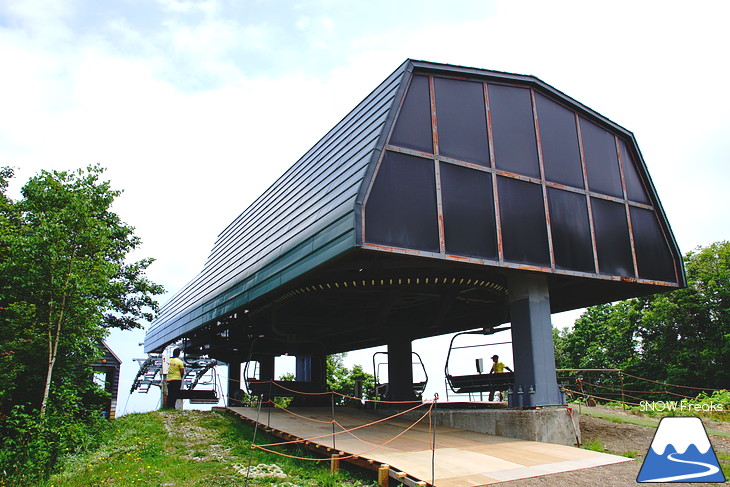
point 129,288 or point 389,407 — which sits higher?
point 129,288

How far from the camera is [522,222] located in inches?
513

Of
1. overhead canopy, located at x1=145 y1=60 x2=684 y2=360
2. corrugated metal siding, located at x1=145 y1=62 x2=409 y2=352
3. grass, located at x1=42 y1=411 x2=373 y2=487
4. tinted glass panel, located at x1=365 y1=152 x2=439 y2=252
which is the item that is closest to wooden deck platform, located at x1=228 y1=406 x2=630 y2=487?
grass, located at x1=42 y1=411 x2=373 y2=487

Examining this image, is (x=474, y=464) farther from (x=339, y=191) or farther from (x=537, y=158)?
(x=537, y=158)

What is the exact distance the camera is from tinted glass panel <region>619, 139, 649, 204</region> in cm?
1591

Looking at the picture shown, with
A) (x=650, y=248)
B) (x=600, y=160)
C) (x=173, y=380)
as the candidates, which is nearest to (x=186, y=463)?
(x=173, y=380)

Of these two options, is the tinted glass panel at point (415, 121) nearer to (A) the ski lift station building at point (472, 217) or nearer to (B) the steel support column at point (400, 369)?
(A) the ski lift station building at point (472, 217)

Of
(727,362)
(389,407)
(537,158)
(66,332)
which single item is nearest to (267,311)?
(389,407)

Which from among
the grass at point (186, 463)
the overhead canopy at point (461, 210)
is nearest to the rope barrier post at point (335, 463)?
the grass at point (186, 463)

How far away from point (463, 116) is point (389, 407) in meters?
9.81

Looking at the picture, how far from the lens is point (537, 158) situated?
14.0 m

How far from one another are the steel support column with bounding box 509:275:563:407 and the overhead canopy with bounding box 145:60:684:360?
0.55m

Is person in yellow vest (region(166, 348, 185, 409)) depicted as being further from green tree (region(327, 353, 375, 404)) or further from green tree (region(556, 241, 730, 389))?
green tree (region(556, 241, 730, 389))

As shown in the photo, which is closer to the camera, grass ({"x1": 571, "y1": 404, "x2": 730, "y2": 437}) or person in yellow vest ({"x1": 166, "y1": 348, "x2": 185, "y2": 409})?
grass ({"x1": 571, "y1": 404, "x2": 730, "y2": 437})

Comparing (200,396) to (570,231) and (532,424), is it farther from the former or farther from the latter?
(570,231)
